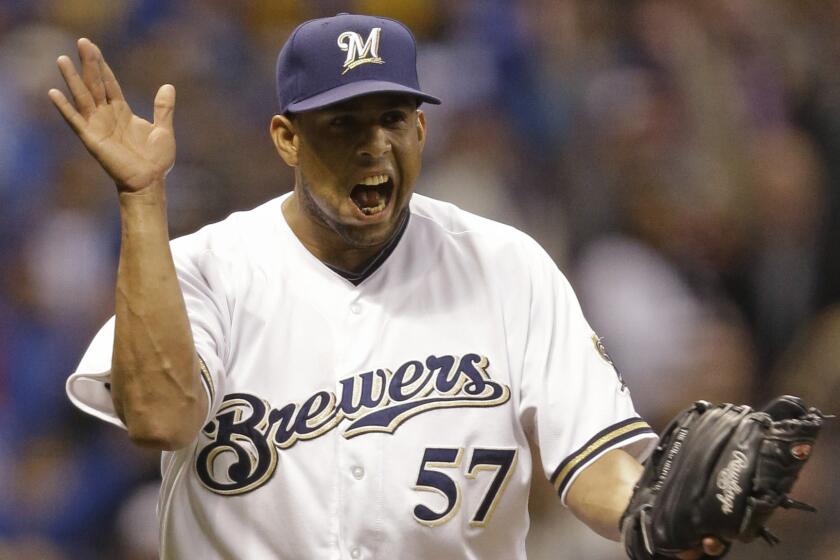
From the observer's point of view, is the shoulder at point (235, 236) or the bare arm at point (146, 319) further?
the shoulder at point (235, 236)

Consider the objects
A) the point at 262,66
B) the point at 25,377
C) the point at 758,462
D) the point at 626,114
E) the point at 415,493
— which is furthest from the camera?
the point at 262,66

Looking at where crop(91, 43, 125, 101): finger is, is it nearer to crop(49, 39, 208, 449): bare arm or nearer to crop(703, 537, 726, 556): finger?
crop(49, 39, 208, 449): bare arm

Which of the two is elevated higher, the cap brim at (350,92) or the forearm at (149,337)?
the cap brim at (350,92)

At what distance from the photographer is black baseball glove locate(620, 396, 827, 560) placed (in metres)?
1.92

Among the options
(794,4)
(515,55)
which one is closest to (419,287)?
(515,55)

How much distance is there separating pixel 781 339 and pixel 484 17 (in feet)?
5.40

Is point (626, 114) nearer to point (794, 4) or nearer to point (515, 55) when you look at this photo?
point (515, 55)

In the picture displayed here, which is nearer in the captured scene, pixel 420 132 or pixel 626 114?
pixel 420 132

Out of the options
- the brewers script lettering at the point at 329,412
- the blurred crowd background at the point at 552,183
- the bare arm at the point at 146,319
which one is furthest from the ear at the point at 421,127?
the blurred crowd background at the point at 552,183

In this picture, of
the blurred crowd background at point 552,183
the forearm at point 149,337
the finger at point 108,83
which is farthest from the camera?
the blurred crowd background at point 552,183

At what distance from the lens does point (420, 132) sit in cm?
260

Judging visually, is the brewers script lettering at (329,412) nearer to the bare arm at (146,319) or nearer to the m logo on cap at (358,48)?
the bare arm at (146,319)

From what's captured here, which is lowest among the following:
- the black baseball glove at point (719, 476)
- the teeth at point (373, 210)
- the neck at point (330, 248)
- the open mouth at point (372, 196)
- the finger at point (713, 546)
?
the finger at point (713, 546)

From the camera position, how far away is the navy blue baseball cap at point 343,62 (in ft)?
7.99
